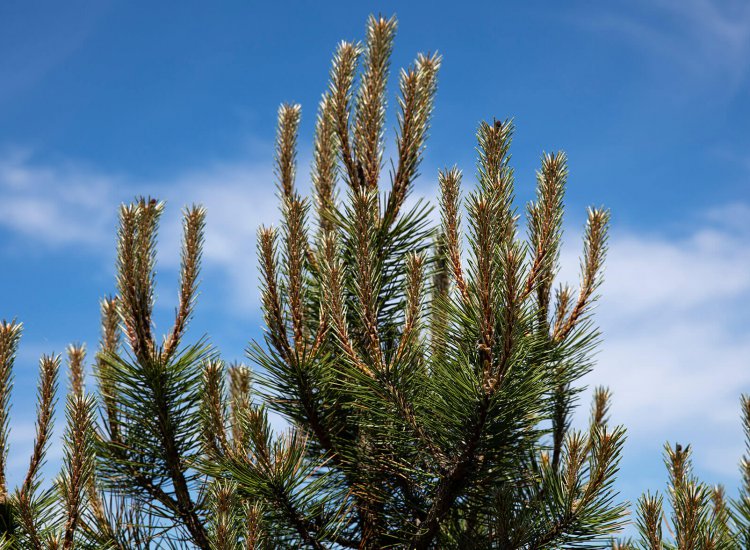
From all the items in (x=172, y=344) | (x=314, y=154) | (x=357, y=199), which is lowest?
(x=172, y=344)

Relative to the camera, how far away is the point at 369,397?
376cm

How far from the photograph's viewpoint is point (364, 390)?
12.5ft

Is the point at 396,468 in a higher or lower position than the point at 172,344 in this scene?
lower

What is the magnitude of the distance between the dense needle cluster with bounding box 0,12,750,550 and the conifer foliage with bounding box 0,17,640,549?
0.5 inches

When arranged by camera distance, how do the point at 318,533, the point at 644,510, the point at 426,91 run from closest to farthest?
1. the point at 644,510
2. the point at 318,533
3. the point at 426,91

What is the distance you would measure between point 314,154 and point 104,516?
253 centimetres

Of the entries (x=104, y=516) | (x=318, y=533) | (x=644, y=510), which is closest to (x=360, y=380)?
(x=318, y=533)

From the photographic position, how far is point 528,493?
162 inches

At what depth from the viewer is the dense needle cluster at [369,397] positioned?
3.49 m

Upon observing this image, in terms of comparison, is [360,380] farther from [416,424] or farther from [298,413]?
[298,413]

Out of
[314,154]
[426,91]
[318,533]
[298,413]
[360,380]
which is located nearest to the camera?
[360,380]

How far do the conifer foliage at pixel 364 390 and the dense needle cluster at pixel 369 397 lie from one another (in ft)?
0.04

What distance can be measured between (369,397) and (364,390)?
0.06m

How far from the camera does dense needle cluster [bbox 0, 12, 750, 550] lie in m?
3.49
